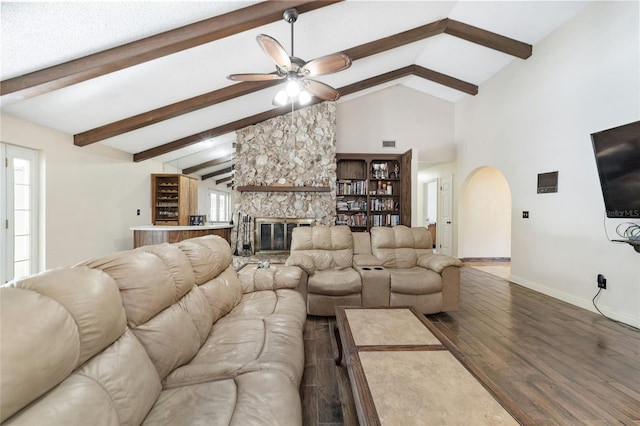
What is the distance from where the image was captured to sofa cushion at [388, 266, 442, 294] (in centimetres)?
300

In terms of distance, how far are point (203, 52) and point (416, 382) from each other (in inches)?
143

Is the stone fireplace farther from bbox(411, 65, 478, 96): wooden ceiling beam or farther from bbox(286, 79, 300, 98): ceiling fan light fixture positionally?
bbox(286, 79, 300, 98): ceiling fan light fixture

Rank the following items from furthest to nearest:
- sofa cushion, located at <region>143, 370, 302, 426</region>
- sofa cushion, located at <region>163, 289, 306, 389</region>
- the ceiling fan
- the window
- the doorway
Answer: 1. the doorway
2. the window
3. the ceiling fan
4. sofa cushion, located at <region>163, 289, 306, 389</region>
5. sofa cushion, located at <region>143, 370, 302, 426</region>

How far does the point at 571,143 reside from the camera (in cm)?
359

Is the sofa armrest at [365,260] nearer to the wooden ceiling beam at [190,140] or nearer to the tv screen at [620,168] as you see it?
the tv screen at [620,168]

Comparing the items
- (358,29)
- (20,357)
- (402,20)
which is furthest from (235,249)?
(20,357)

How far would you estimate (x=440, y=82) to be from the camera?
18.5 ft

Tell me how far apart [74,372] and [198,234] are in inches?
172

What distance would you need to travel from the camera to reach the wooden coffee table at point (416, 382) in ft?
3.51

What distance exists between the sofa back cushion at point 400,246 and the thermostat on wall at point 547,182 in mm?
1889

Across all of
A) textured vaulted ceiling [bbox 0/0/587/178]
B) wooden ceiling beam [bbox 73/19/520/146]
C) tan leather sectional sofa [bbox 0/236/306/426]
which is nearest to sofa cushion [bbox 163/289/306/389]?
tan leather sectional sofa [bbox 0/236/306/426]

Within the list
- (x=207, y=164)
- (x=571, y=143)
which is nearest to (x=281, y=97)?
(x=571, y=143)

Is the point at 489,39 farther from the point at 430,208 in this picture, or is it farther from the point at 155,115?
the point at 430,208

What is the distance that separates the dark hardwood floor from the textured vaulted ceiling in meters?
3.23
